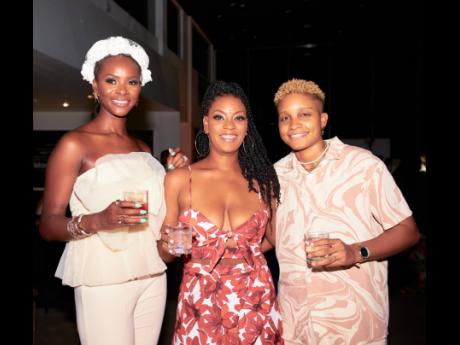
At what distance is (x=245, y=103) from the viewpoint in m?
2.35

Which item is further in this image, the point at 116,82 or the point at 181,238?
the point at 116,82

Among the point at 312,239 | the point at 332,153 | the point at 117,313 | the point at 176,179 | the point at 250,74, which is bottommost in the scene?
the point at 117,313

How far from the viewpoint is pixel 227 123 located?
7.44ft

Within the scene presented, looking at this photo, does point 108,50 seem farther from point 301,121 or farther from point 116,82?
point 301,121

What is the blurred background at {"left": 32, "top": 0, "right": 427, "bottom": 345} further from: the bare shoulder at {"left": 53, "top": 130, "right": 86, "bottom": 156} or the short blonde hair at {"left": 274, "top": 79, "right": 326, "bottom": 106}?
the bare shoulder at {"left": 53, "top": 130, "right": 86, "bottom": 156}

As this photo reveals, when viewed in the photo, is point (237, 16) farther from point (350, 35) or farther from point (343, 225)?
point (343, 225)

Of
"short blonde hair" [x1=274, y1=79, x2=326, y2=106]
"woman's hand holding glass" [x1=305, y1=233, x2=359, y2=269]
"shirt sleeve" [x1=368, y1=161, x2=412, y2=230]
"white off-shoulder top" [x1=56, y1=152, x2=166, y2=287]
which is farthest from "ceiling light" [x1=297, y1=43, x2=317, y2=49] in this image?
"woman's hand holding glass" [x1=305, y1=233, x2=359, y2=269]

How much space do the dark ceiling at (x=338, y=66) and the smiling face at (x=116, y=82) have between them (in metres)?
9.31

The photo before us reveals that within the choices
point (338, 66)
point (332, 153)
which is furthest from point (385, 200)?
point (338, 66)

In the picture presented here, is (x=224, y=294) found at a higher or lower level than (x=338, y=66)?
lower

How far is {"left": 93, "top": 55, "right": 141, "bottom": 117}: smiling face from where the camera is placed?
2.19m

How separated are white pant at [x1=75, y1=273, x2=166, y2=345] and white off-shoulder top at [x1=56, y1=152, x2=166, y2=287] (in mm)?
55

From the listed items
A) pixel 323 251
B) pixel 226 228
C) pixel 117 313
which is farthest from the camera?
pixel 226 228

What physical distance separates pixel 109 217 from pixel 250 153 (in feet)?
3.04
